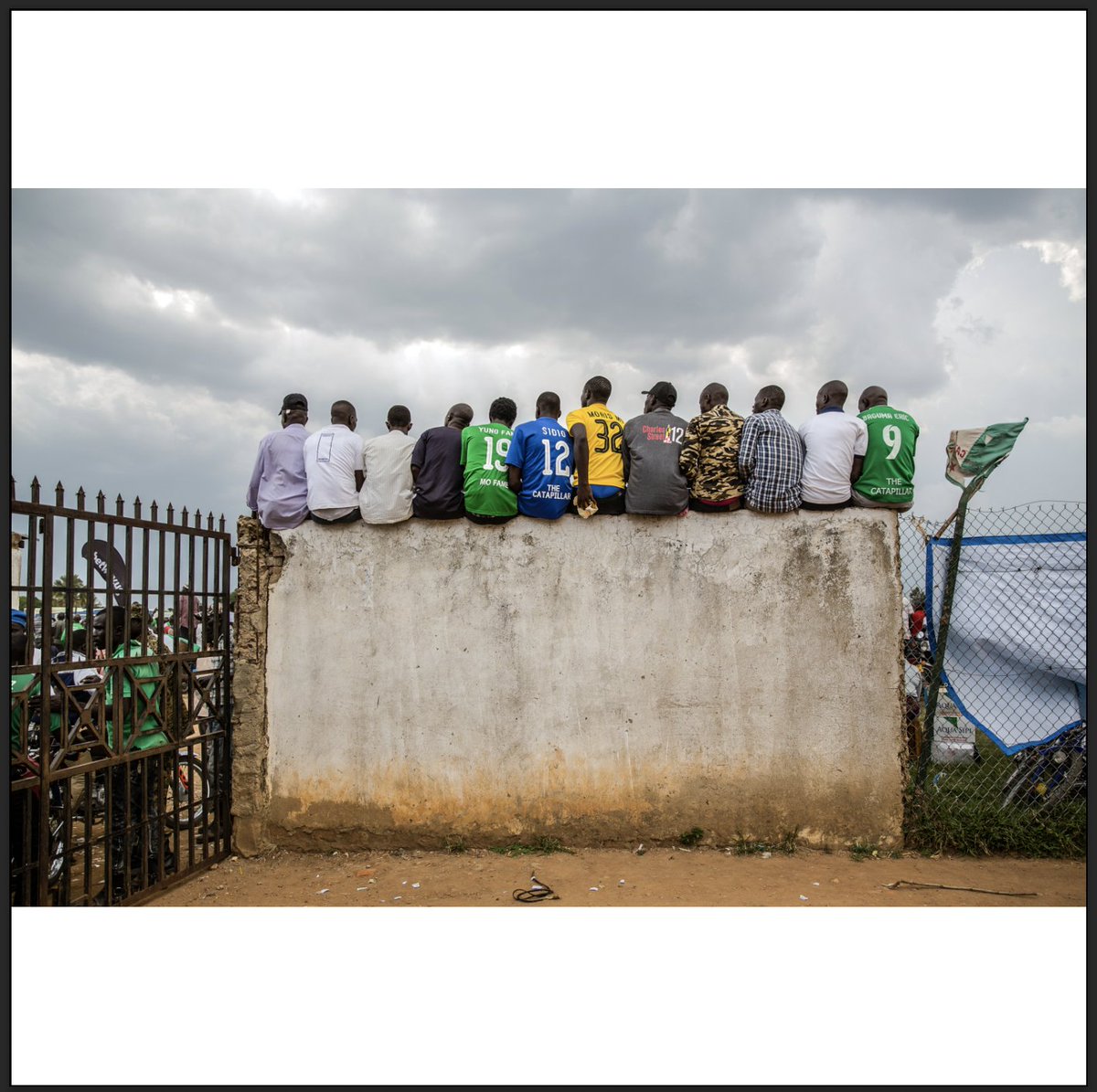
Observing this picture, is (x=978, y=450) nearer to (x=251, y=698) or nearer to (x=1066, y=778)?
(x=1066, y=778)

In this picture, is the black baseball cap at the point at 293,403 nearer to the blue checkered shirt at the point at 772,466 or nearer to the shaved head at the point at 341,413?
the shaved head at the point at 341,413

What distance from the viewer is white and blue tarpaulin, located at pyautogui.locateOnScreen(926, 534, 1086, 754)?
5246mm

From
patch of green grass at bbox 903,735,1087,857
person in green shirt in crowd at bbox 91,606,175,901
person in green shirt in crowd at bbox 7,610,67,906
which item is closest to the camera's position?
person in green shirt in crowd at bbox 7,610,67,906

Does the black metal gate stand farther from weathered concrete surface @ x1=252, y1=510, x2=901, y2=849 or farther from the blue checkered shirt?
the blue checkered shirt

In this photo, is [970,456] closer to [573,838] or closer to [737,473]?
[737,473]

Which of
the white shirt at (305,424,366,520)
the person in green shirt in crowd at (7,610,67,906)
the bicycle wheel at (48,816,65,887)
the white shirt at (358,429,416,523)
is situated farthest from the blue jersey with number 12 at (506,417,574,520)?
the bicycle wheel at (48,816,65,887)

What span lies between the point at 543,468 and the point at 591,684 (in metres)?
1.66

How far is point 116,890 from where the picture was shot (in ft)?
15.1

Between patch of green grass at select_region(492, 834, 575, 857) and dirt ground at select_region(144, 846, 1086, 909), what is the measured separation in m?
0.06

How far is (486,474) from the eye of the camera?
17.4 ft

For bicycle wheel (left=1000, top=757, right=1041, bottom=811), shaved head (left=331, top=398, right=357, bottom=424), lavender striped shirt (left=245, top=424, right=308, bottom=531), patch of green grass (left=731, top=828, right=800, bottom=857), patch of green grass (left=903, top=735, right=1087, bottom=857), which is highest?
shaved head (left=331, top=398, right=357, bottom=424)

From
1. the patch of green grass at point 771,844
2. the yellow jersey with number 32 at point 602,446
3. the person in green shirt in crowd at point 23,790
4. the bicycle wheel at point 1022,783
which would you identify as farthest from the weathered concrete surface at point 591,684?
the person in green shirt in crowd at point 23,790

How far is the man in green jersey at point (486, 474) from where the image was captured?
529cm

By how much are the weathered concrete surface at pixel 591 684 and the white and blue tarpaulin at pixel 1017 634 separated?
66 cm
